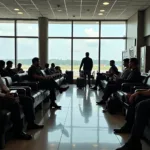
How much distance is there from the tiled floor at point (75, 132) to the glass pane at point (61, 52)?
885 cm

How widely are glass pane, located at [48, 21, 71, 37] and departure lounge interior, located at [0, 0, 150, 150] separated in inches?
2.2

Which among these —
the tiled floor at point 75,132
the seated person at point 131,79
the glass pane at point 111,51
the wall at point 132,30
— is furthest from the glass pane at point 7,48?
the tiled floor at point 75,132

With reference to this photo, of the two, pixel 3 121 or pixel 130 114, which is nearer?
pixel 3 121

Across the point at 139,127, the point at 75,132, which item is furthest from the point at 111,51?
the point at 139,127

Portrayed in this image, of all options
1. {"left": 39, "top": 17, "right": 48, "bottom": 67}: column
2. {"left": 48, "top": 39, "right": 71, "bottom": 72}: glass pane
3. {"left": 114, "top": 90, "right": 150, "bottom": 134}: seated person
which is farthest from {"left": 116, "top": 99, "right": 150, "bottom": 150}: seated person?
{"left": 48, "top": 39, "right": 71, "bottom": 72}: glass pane

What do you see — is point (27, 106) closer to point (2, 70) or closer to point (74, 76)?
point (2, 70)

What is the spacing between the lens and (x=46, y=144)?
3223mm

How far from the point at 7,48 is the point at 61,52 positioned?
306cm

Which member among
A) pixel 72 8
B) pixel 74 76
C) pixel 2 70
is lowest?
pixel 74 76

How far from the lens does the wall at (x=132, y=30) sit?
1148 centimetres

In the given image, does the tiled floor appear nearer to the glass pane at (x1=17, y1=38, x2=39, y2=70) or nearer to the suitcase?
the suitcase

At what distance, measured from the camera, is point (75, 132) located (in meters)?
3.81

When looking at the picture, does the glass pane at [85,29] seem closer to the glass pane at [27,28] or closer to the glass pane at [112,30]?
the glass pane at [112,30]

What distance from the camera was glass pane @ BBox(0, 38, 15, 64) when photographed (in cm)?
1387
